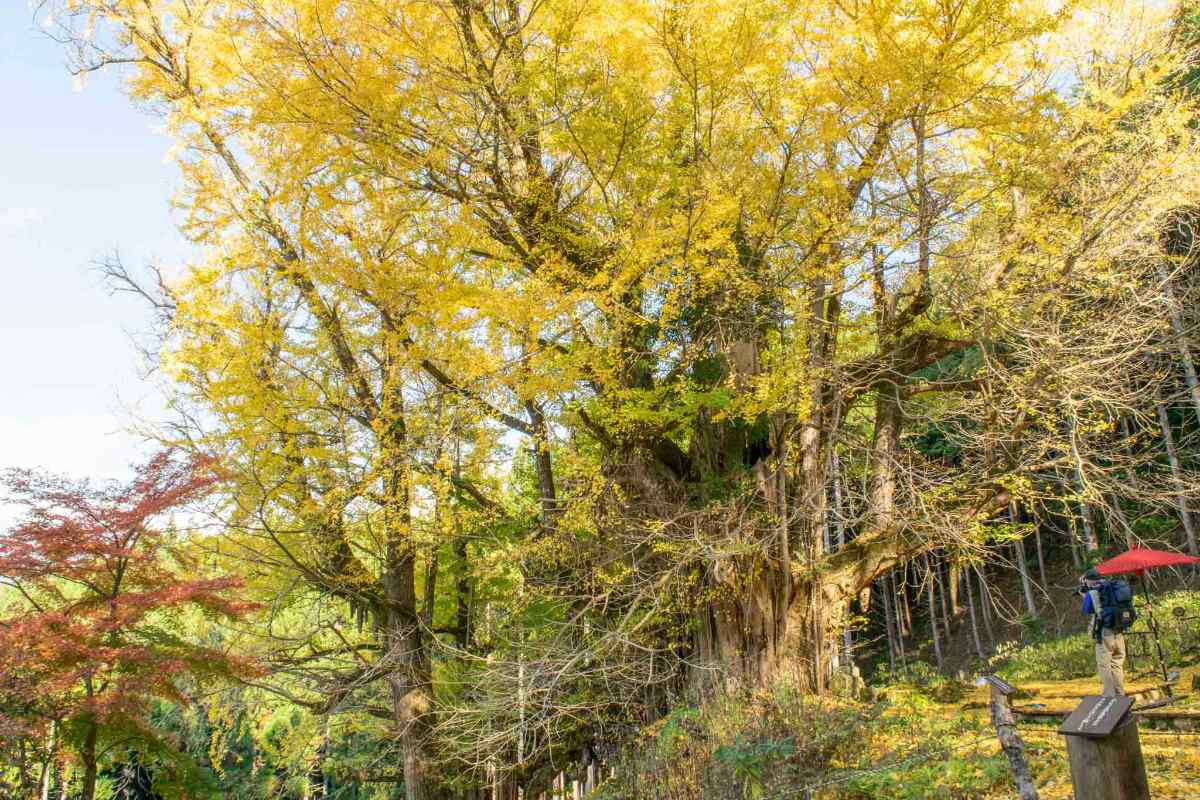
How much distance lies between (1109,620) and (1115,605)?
15 centimetres

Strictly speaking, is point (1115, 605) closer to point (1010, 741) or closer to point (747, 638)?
point (747, 638)

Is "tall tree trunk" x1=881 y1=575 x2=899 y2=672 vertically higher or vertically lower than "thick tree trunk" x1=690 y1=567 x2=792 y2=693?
lower

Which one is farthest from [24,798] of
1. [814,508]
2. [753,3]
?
[753,3]

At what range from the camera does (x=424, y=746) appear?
9.39m

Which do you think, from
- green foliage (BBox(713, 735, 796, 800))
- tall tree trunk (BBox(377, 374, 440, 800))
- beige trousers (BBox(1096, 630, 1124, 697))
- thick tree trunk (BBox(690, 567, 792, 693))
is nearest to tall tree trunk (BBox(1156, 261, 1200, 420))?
beige trousers (BBox(1096, 630, 1124, 697))

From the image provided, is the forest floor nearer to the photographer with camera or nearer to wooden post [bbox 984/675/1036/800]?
the photographer with camera

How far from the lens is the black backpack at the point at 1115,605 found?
645 centimetres

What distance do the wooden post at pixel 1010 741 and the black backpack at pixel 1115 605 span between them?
11.1ft

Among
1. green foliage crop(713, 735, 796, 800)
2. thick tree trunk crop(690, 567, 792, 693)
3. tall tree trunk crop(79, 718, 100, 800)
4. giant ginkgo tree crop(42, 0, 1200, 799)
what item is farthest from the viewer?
thick tree trunk crop(690, 567, 792, 693)

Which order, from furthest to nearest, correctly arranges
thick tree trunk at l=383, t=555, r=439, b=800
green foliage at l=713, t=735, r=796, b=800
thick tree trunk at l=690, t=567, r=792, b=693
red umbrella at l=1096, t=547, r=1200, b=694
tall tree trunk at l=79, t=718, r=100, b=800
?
red umbrella at l=1096, t=547, r=1200, b=694 → thick tree trunk at l=383, t=555, r=439, b=800 → thick tree trunk at l=690, t=567, r=792, b=693 → tall tree trunk at l=79, t=718, r=100, b=800 → green foliage at l=713, t=735, r=796, b=800

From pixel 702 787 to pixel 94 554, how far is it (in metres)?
6.58

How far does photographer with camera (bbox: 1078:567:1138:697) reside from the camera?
651cm

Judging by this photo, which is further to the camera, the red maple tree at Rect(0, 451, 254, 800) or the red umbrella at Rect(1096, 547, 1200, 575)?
the red umbrella at Rect(1096, 547, 1200, 575)

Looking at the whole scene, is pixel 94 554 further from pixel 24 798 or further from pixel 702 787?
pixel 702 787
